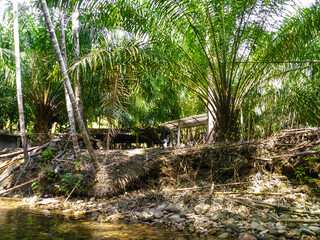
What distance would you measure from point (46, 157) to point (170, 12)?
200 inches

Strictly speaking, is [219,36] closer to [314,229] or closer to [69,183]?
[314,229]

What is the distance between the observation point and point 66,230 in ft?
13.2

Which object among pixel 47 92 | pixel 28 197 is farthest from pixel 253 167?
pixel 47 92

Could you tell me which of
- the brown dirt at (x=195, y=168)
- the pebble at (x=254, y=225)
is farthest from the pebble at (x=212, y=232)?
the brown dirt at (x=195, y=168)

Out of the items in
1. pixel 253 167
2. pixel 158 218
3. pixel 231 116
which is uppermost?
pixel 231 116

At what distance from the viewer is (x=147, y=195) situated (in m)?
5.62

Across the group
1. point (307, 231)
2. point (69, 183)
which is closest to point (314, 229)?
point (307, 231)

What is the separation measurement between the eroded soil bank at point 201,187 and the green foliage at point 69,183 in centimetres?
2

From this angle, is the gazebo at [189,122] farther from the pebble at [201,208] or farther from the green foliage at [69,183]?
the pebble at [201,208]

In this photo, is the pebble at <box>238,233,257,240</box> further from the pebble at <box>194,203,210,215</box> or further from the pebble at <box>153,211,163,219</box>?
the pebble at <box>153,211,163,219</box>

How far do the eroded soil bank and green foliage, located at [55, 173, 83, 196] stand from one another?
2cm

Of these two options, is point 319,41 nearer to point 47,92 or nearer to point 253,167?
point 253,167

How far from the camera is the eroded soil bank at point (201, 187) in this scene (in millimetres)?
4141

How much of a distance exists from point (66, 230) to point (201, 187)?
2722 millimetres
